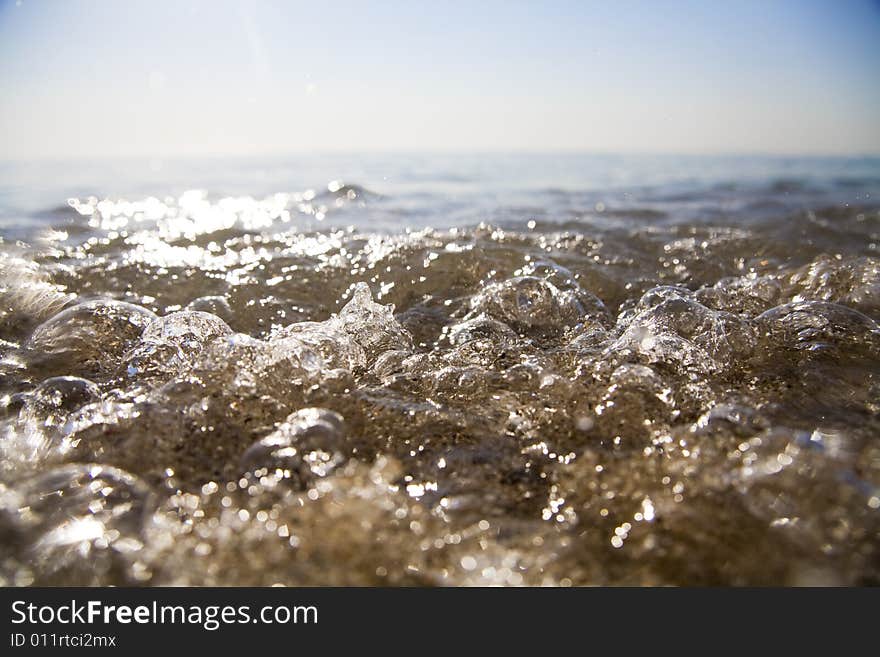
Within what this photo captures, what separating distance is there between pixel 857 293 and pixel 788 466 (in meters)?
2.23

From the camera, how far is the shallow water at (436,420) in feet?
4.38

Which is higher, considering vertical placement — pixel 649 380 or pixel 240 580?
pixel 649 380

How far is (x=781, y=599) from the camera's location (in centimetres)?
120

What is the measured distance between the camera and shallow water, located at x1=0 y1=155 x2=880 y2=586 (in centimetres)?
133

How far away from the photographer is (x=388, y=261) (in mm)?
3998

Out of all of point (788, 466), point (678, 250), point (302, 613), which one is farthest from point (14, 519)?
point (678, 250)

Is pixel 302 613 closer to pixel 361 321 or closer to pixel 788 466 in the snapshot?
pixel 788 466

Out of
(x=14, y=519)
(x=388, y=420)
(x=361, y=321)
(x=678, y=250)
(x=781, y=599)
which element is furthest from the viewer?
(x=678, y=250)

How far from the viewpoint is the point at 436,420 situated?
1931mm

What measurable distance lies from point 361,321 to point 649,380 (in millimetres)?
1324

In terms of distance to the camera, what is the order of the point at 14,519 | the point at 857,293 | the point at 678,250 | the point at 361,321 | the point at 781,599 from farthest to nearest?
the point at 678,250 < the point at 857,293 < the point at 361,321 < the point at 14,519 < the point at 781,599

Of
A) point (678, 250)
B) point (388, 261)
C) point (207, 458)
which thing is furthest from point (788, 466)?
point (678, 250)

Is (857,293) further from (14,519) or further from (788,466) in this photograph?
(14,519)

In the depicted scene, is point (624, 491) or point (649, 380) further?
→ point (649, 380)
